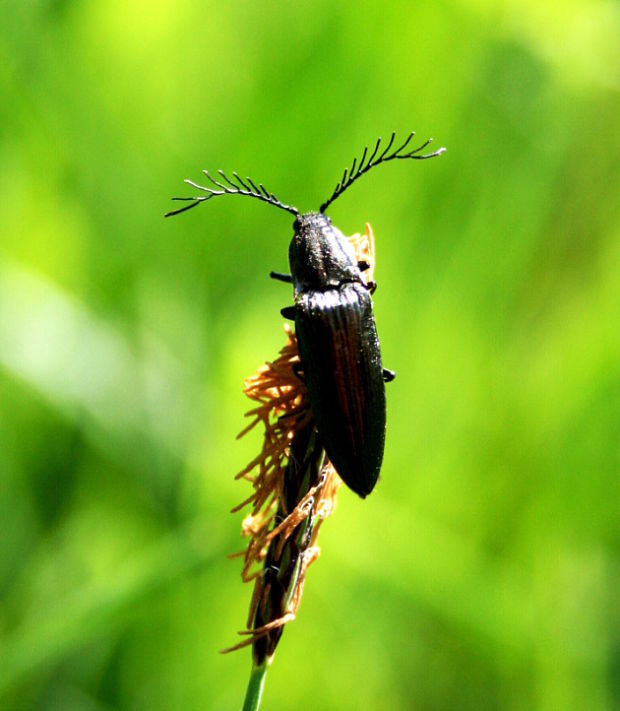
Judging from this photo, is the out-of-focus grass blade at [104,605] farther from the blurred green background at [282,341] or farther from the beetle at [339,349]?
the beetle at [339,349]

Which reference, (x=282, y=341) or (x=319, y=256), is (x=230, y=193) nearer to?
(x=319, y=256)

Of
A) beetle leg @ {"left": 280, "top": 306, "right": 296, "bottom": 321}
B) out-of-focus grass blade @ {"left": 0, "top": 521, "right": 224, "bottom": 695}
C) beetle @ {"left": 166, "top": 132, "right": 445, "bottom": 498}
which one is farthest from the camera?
out-of-focus grass blade @ {"left": 0, "top": 521, "right": 224, "bottom": 695}

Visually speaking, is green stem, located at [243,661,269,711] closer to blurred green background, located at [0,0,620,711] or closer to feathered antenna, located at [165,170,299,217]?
feathered antenna, located at [165,170,299,217]

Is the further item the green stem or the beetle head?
the beetle head

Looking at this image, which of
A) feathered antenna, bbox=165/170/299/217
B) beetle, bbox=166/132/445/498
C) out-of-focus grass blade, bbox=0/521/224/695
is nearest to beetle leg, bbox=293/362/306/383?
beetle, bbox=166/132/445/498

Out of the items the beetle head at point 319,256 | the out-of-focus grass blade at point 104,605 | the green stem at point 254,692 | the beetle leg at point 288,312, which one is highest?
the beetle head at point 319,256

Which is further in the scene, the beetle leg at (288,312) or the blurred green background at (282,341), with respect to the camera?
the blurred green background at (282,341)

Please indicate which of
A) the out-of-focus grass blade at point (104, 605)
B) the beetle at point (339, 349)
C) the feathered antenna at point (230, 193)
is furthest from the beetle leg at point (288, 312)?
the out-of-focus grass blade at point (104, 605)
